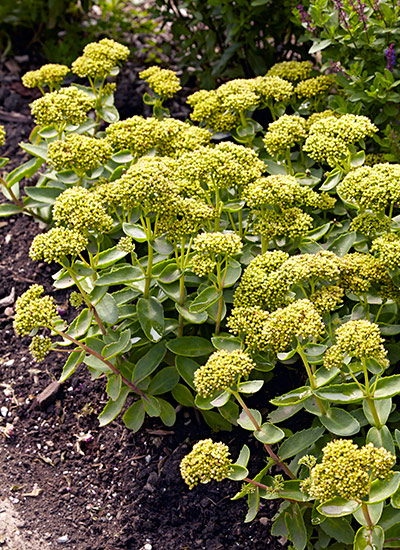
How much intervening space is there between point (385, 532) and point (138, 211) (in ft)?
6.00

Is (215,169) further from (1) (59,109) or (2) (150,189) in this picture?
(1) (59,109)

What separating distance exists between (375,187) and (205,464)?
1454 mm

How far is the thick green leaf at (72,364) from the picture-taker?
324cm

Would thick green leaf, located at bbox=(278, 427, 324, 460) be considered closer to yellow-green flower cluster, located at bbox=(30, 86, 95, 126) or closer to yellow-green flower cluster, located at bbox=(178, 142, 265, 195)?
yellow-green flower cluster, located at bbox=(178, 142, 265, 195)

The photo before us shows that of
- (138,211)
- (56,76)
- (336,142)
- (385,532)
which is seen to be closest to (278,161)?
(336,142)

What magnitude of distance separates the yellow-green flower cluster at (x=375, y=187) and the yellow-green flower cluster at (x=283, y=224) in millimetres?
255

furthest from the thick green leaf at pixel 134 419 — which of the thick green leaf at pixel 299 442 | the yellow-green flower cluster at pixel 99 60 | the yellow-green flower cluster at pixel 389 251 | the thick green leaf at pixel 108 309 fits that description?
the yellow-green flower cluster at pixel 99 60

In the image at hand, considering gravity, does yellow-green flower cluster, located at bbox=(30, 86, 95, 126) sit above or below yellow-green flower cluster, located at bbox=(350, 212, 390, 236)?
above

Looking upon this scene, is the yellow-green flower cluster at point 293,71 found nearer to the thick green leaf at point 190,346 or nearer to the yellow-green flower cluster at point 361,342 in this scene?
the thick green leaf at point 190,346

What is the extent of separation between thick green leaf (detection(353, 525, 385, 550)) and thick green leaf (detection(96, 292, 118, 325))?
54.8 inches

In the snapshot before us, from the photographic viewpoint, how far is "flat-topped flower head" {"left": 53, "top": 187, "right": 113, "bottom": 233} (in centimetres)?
299

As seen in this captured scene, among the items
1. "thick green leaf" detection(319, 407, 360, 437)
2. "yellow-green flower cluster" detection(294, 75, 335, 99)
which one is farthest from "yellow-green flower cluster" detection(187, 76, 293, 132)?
"thick green leaf" detection(319, 407, 360, 437)

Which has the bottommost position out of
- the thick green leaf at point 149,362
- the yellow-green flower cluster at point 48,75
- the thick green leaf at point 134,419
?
the thick green leaf at point 134,419

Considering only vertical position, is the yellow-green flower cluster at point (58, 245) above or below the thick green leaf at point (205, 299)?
above
